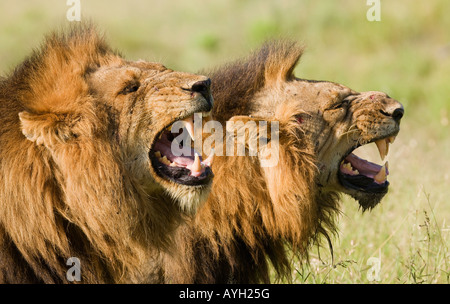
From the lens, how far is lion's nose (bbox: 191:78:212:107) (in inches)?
147

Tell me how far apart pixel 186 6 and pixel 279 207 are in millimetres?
12809

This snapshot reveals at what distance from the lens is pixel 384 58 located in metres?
12.2

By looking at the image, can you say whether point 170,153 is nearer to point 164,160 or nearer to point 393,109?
point 164,160

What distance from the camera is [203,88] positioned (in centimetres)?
377

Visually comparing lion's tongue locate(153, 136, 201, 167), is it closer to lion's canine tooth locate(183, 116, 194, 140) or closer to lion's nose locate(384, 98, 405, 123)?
lion's canine tooth locate(183, 116, 194, 140)

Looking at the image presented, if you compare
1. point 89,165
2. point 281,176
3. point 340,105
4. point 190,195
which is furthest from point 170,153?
point 340,105

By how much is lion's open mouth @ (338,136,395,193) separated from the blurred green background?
0.73m

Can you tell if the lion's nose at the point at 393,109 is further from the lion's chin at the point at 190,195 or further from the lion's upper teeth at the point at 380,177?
the lion's chin at the point at 190,195

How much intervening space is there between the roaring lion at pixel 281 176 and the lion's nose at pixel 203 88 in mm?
494

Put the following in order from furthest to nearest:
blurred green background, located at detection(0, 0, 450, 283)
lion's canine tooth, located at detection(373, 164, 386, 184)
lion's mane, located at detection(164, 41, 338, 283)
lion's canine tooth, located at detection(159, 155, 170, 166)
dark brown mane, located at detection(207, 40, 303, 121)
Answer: blurred green background, located at detection(0, 0, 450, 283) → lion's canine tooth, located at detection(373, 164, 386, 184) → dark brown mane, located at detection(207, 40, 303, 121) → lion's mane, located at detection(164, 41, 338, 283) → lion's canine tooth, located at detection(159, 155, 170, 166)

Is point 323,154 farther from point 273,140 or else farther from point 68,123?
point 68,123

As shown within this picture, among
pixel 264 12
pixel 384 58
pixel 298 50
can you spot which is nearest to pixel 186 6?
pixel 264 12

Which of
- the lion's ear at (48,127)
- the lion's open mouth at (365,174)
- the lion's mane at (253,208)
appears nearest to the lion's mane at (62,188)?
the lion's ear at (48,127)

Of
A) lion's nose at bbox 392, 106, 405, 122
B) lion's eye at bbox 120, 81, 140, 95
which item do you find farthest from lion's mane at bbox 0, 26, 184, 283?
lion's nose at bbox 392, 106, 405, 122
